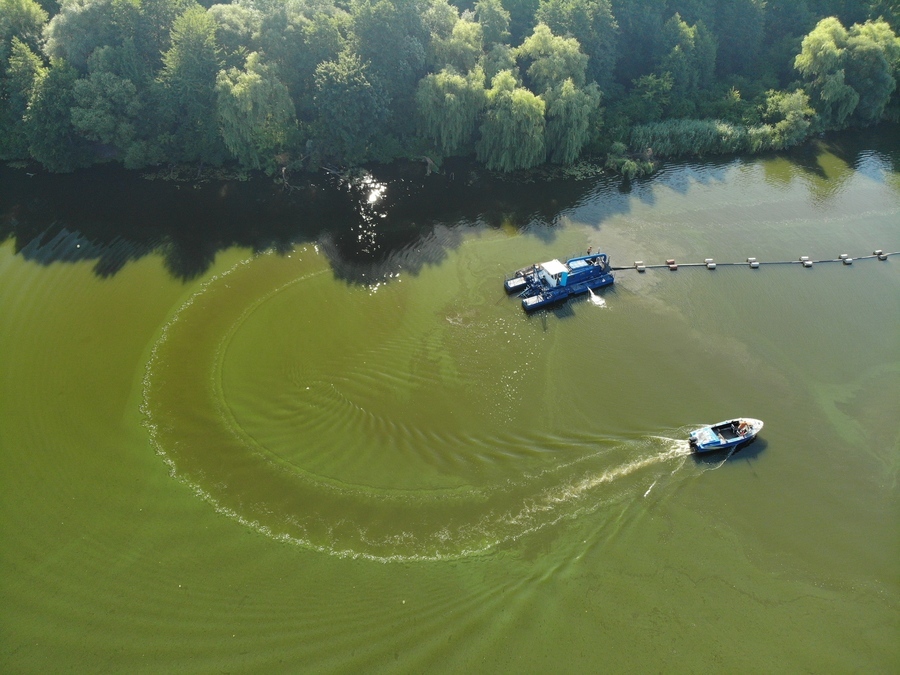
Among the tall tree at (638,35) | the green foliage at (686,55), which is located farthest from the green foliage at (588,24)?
the green foliage at (686,55)

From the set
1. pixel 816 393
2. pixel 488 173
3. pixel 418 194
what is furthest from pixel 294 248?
pixel 816 393

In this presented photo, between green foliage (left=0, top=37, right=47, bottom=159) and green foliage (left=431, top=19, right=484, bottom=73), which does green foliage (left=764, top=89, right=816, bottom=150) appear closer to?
green foliage (left=431, top=19, right=484, bottom=73)

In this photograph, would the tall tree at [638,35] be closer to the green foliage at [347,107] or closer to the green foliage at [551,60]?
the green foliage at [551,60]

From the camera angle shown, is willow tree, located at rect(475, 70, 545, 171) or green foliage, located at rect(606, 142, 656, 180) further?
green foliage, located at rect(606, 142, 656, 180)

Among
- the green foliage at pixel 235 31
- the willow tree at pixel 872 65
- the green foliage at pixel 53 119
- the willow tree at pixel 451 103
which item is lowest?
the willow tree at pixel 872 65

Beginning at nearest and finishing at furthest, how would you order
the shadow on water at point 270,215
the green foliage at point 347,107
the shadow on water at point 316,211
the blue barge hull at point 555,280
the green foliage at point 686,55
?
1. the blue barge hull at point 555,280
2. the shadow on water at point 270,215
3. the shadow on water at point 316,211
4. the green foliage at point 347,107
5. the green foliage at point 686,55

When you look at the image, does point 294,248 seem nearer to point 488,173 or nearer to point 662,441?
point 488,173

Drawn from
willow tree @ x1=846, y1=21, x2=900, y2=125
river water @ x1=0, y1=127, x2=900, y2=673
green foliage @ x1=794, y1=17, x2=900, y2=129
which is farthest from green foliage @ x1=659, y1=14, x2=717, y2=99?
river water @ x1=0, y1=127, x2=900, y2=673
